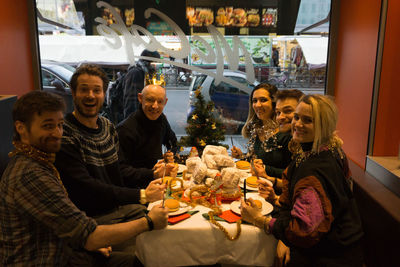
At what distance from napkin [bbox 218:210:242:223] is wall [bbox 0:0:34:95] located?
114 inches

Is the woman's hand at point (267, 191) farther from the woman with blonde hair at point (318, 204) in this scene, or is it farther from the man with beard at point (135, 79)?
the man with beard at point (135, 79)

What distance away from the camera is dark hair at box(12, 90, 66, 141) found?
136 centimetres

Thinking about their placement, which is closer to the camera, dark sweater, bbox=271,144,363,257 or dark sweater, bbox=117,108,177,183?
dark sweater, bbox=271,144,363,257

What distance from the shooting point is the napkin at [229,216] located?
1.73 meters

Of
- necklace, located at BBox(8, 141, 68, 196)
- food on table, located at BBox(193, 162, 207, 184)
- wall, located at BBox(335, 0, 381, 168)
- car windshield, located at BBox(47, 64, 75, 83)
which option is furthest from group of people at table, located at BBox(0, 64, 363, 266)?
Result: car windshield, located at BBox(47, 64, 75, 83)

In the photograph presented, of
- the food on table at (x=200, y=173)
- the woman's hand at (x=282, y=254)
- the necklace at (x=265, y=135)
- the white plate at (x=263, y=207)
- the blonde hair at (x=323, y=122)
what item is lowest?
the woman's hand at (x=282, y=254)

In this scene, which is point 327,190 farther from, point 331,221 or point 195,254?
point 195,254

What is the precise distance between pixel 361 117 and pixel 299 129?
192 cm

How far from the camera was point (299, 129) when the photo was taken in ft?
5.41

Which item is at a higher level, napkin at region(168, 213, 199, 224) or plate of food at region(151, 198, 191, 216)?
plate of food at region(151, 198, 191, 216)

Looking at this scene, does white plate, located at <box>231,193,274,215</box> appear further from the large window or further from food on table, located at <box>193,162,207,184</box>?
the large window

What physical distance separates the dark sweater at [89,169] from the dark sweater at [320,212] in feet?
3.11

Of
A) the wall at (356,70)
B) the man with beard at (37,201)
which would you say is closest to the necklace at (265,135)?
the wall at (356,70)

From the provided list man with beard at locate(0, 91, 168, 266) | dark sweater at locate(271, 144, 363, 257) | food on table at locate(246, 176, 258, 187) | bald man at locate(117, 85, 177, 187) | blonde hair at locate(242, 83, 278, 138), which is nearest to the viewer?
man with beard at locate(0, 91, 168, 266)
